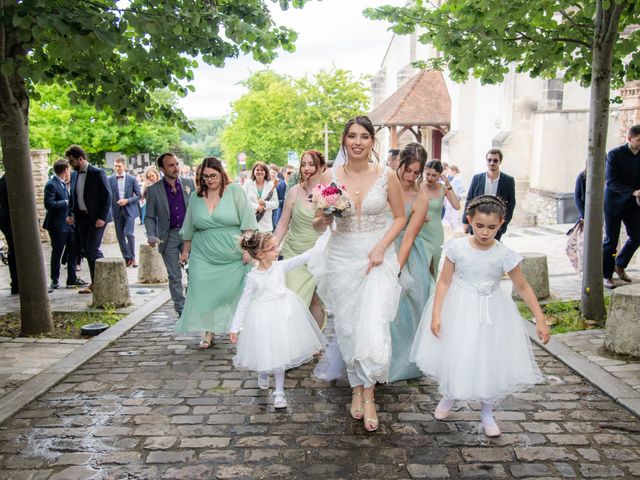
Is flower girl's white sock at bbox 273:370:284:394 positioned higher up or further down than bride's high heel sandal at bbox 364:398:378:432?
higher up

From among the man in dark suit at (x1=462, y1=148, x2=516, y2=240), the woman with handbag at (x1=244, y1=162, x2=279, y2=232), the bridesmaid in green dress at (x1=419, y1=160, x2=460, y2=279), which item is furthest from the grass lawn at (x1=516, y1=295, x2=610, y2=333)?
the woman with handbag at (x1=244, y1=162, x2=279, y2=232)

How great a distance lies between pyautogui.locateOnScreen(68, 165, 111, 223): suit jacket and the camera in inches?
382

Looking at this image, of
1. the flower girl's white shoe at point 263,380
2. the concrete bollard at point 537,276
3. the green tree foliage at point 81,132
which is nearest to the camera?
the flower girl's white shoe at point 263,380

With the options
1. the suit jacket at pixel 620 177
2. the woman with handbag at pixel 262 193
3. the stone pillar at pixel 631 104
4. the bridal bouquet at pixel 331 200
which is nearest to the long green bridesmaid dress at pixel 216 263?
the bridal bouquet at pixel 331 200

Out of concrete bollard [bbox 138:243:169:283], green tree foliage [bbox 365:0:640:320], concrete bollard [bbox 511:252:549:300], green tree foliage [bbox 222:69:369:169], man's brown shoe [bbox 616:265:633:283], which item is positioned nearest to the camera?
green tree foliage [bbox 365:0:640:320]

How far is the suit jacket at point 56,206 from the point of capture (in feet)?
33.2

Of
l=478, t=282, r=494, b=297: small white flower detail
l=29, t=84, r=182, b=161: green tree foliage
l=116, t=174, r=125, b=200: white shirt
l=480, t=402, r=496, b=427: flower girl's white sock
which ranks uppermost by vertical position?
l=29, t=84, r=182, b=161: green tree foliage

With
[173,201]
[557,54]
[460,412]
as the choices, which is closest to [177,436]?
[460,412]

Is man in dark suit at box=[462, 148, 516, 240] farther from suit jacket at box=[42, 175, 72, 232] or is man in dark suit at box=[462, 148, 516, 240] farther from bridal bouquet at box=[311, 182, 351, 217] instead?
suit jacket at box=[42, 175, 72, 232]

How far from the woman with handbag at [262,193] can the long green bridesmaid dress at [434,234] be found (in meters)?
5.30

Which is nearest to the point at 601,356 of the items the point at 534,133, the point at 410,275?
the point at 410,275

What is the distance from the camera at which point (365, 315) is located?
460 cm

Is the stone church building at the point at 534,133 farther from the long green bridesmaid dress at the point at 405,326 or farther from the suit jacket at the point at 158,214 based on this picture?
the suit jacket at the point at 158,214

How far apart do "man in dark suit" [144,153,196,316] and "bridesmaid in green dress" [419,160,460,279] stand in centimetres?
309
